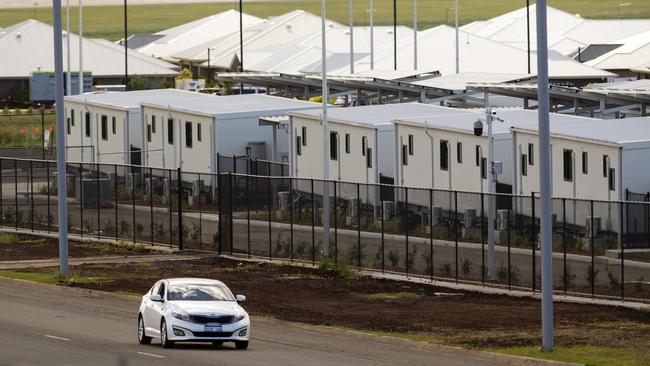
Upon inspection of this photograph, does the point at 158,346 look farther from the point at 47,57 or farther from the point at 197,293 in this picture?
the point at 47,57

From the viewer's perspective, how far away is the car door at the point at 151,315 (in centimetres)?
3016

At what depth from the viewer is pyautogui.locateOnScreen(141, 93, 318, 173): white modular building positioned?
67312 mm

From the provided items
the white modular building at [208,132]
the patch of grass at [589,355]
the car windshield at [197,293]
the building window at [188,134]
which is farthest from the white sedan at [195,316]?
the building window at [188,134]

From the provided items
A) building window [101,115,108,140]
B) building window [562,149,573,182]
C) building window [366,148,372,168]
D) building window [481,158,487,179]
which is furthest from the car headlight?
building window [101,115,108,140]

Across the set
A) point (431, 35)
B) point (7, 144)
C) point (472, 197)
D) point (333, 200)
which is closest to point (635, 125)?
point (472, 197)

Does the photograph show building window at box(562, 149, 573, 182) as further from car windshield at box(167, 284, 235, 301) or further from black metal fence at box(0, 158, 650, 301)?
car windshield at box(167, 284, 235, 301)

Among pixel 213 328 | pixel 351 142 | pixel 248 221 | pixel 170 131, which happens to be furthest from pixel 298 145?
pixel 213 328

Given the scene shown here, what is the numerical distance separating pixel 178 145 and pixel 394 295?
1187 inches

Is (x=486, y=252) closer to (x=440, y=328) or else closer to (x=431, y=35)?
(x=440, y=328)

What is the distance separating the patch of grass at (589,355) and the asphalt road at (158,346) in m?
0.49

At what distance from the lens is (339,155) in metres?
61.0

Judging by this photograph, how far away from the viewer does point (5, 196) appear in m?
67.2

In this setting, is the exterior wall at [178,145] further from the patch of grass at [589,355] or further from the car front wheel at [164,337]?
the patch of grass at [589,355]

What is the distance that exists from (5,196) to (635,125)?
28.0 meters
